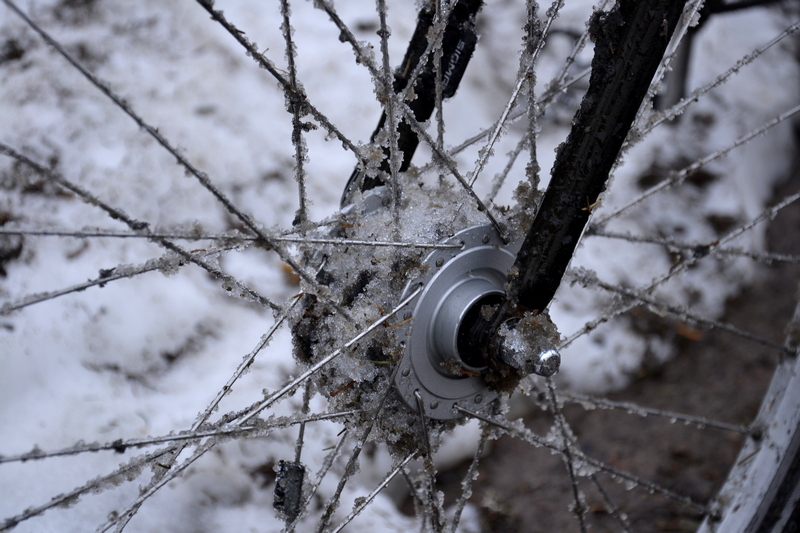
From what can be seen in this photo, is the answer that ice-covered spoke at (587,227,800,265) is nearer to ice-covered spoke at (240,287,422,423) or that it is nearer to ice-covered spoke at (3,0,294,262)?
ice-covered spoke at (240,287,422,423)

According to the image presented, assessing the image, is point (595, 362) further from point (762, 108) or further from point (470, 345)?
point (762, 108)

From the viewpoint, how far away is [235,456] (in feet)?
4.03

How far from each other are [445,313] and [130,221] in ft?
1.09

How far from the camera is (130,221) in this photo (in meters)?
0.56

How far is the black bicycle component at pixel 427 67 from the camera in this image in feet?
2.56

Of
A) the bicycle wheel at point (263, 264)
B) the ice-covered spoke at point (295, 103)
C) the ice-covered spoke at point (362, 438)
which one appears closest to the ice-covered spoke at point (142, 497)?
the bicycle wheel at point (263, 264)

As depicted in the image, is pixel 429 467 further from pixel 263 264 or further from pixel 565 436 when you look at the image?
pixel 263 264

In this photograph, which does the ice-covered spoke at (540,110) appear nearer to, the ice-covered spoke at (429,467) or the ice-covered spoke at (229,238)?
the ice-covered spoke at (229,238)

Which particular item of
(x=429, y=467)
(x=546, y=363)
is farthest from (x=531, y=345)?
(x=429, y=467)

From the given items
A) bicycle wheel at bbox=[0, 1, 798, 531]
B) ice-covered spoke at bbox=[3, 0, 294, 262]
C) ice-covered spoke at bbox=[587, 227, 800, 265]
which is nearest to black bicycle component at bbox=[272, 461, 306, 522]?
bicycle wheel at bbox=[0, 1, 798, 531]

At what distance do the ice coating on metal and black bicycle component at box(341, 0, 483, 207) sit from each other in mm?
140

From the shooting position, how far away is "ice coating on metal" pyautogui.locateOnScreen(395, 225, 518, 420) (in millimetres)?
698

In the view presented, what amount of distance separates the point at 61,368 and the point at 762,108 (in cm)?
240

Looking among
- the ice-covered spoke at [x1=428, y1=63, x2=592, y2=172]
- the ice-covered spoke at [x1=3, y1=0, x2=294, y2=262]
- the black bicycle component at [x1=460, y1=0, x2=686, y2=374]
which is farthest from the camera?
the ice-covered spoke at [x1=428, y1=63, x2=592, y2=172]
